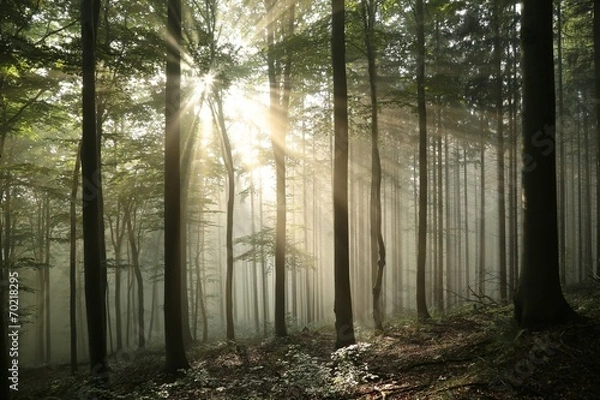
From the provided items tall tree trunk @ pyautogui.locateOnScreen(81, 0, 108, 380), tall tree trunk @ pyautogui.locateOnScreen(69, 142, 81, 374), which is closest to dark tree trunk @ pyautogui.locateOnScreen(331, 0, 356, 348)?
tall tree trunk @ pyautogui.locateOnScreen(81, 0, 108, 380)

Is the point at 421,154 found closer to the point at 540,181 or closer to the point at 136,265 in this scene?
the point at 540,181

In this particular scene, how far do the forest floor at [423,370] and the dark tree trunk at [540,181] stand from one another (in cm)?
42

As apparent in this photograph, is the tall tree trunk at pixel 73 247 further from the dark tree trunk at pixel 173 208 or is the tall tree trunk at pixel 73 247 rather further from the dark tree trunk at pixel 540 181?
the dark tree trunk at pixel 540 181

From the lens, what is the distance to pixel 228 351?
13.1m

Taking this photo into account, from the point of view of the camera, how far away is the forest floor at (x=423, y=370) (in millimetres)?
5043

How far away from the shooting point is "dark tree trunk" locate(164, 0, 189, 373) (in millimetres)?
9570

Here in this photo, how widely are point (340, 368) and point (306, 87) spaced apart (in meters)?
12.0

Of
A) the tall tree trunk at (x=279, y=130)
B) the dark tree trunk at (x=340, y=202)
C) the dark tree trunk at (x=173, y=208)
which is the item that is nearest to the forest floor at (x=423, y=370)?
the dark tree trunk at (x=173, y=208)

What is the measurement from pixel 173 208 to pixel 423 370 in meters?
7.01

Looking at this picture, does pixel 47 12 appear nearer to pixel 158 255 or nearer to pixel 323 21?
pixel 323 21

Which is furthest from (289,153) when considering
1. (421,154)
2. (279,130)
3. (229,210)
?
(421,154)

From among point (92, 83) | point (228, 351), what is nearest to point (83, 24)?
point (92, 83)

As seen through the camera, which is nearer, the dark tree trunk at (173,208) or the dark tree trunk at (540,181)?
the dark tree trunk at (540,181)

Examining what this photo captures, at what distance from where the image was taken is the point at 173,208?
31.8ft
